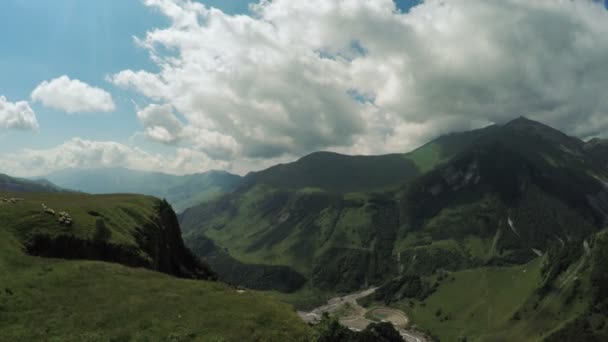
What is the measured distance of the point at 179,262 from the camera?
13100 centimetres

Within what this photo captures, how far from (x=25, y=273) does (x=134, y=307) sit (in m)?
17.8

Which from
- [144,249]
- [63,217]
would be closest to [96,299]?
[63,217]

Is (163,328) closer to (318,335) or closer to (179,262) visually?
(318,335)

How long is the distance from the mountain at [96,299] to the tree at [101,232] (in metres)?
0.28

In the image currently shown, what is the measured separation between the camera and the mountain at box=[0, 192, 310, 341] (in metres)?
38.0

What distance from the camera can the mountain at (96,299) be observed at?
38.0 m

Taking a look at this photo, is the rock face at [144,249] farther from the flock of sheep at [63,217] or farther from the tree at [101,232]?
the tree at [101,232]

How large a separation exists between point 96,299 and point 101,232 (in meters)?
33.3

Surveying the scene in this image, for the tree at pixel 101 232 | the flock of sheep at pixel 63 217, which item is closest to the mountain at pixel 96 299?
the flock of sheep at pixel 63 217

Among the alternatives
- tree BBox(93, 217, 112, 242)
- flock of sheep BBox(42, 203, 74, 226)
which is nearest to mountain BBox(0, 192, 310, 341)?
flock of sheep BBox(42, 203, 74, 226)

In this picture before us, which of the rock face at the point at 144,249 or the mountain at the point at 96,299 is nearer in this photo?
the mountain at the point at 96,299

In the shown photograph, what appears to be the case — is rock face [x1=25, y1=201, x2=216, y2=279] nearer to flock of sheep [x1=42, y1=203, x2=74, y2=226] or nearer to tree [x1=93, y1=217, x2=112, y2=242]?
flock of sheep [x1=42, y1=203, x2=74, y2=226]

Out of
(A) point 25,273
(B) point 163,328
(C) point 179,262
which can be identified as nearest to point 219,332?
(B) point 163,328

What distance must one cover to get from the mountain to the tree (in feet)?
0.92
